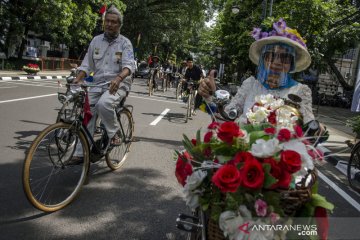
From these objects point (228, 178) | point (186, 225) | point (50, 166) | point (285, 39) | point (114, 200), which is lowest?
point (114, 200)

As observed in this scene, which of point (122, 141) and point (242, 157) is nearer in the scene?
point (242, 157)

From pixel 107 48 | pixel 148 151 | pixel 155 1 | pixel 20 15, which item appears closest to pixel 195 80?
pixel 148 151

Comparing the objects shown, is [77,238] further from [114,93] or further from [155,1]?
[155,1]

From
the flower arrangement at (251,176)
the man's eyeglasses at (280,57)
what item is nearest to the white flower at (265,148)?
the flower arrangement at (251,176)

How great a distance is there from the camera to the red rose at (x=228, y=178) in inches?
68.2

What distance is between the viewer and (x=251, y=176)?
1.77 meters

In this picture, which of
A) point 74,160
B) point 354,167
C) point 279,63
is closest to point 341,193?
point 354,167

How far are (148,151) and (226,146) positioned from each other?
495 cm

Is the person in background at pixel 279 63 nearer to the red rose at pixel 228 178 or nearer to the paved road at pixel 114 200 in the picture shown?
the red rose at pixel 228 178

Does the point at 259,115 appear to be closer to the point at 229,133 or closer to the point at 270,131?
the point at 270,131

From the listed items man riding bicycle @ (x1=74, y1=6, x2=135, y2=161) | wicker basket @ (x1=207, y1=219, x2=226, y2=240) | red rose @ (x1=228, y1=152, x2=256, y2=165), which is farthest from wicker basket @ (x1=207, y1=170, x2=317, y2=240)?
man riding bicycle @ (x1=74, y1=6, x2=135, y2=161)

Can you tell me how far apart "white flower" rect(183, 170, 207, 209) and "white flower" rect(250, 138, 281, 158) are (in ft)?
0.96

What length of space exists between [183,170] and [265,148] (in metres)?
0.50

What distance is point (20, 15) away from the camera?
26250 mm
